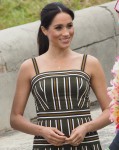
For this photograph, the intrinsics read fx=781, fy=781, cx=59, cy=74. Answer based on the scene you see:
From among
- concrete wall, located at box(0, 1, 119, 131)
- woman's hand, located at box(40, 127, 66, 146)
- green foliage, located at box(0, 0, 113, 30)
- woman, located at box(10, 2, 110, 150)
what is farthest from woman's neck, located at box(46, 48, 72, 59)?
green foliage, located at box(0, 0, 113, 30)

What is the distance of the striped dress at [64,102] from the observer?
4559 mm

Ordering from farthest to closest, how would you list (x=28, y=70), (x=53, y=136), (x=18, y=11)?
(x=18, y=11), (x=28, y=70), (x=53, y=136)

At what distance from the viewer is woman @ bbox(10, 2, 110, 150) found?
4.54 metres

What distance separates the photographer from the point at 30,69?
468 cm

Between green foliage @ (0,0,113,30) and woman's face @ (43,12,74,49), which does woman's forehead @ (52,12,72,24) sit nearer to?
woman's face @ (43,12,74,49)

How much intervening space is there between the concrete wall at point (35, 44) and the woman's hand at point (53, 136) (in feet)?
14.1

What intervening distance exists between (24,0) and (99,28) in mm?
1559

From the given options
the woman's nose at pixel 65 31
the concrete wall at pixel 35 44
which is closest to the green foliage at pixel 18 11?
the concrete wall at pixel 35 44

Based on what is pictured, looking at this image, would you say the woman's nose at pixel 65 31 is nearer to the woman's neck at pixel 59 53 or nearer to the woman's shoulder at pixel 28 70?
the woman's neck at pixel 59 53

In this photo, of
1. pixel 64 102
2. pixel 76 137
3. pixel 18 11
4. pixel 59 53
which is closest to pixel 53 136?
pixel 76 137

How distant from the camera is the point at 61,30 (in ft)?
15.3

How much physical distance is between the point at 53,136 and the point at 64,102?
0.23 meters

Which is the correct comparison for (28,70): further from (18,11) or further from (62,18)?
(18,11)

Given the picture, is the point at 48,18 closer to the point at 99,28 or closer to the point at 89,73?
the point at 89,73
